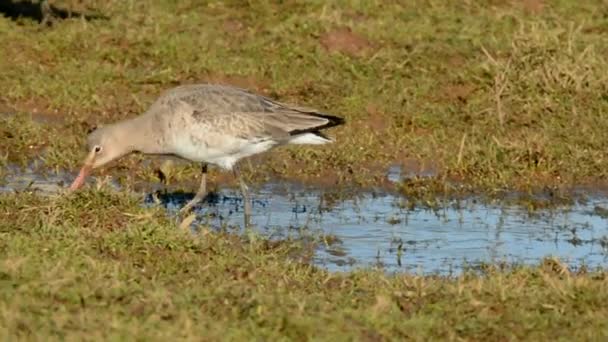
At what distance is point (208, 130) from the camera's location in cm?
924

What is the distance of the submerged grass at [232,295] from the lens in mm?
6035

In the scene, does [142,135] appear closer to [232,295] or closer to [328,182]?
[328,182]

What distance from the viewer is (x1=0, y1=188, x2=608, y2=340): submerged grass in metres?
6.04

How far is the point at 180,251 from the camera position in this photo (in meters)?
7.55

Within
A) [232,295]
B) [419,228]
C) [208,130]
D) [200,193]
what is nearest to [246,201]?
[200,193]

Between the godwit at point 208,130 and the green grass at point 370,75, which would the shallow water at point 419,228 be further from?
the green grass at point 370,75

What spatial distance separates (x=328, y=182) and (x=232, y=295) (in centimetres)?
402

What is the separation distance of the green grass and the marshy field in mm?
22

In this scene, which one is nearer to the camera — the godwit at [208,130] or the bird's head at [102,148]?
the godwit at [208,130]

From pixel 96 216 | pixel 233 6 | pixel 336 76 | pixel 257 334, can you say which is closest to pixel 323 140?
pixel 96 216

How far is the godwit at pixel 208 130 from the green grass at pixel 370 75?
0.95 m

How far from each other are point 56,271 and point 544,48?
20.4 ft

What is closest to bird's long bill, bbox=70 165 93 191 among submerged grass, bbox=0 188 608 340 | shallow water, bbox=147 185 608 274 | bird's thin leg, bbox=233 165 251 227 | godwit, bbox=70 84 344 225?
godwit, bbox=70 84 344 225

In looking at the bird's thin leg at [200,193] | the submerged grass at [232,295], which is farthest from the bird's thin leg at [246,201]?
the submerged grass at [232,295]
